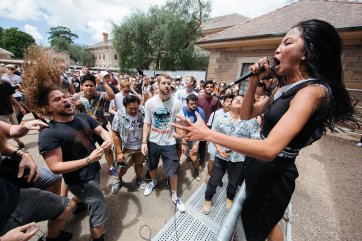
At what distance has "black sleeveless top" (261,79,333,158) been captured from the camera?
107 cm

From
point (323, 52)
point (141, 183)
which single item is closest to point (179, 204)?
point (141, 183)

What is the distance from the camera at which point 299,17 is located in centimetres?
980

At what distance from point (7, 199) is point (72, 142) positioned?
2.34ft

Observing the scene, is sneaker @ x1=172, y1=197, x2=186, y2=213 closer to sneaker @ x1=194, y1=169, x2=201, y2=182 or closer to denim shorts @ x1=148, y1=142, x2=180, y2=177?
denim shorts @ x1=148, y1=142, x2=180, y2=177

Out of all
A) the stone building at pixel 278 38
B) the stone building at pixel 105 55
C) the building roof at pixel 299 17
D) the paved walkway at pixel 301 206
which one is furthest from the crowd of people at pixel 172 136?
the stone building at pixel 105 55

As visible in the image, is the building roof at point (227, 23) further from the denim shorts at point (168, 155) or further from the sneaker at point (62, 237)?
the sneaker at point (62, 237)

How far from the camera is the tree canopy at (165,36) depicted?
733 inches

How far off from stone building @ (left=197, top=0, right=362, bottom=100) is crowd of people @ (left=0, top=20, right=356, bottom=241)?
7475 millimetres

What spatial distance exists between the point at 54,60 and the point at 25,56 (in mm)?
287

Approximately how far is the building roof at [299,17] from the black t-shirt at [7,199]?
10.1 meters

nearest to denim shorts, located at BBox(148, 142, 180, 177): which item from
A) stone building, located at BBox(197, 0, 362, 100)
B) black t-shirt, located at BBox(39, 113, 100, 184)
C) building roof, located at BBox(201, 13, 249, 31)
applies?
black t-shirt, located at BBox(39, 113, 100, 184)

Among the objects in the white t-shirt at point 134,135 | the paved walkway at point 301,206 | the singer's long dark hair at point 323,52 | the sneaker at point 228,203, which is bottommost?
the paved walkway at point 301,206

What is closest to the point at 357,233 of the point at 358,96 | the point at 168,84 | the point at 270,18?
the point at 168,84

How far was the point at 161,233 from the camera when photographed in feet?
8.07
